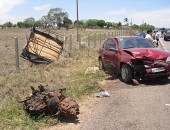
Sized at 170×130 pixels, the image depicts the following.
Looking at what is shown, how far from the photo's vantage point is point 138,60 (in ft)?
37.9

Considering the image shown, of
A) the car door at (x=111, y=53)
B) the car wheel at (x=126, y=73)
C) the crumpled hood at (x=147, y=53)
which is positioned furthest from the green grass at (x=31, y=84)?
the crumpled hood at (x=147, y=53)

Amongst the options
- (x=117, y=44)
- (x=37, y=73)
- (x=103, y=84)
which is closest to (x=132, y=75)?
(x=103, y=84)

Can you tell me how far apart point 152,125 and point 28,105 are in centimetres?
254

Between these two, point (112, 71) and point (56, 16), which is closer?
point (112, 71)

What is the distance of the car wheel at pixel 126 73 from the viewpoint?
11621 millimetres

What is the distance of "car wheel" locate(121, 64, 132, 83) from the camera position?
38.1 feet

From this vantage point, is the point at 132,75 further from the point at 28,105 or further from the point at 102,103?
the point at 28,105

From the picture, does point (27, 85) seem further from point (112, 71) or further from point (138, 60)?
point (138, 60)

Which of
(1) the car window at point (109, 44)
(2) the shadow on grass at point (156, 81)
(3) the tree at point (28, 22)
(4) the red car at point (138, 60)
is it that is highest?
(3) the tree at point (28, 22)

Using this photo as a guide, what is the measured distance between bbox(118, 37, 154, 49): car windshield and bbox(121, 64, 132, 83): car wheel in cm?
104

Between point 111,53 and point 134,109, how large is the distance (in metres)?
5.34

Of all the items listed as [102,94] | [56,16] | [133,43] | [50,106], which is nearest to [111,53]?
[133,43]

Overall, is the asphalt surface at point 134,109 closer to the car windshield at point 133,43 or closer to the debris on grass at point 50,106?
the debris on grass at point 50,106

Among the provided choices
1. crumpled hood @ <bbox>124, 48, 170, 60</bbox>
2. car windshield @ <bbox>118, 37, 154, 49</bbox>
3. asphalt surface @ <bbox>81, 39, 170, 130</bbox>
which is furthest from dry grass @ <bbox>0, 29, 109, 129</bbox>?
crumpled hood @ <bbox>124, 48, 170, 60</bbox>
